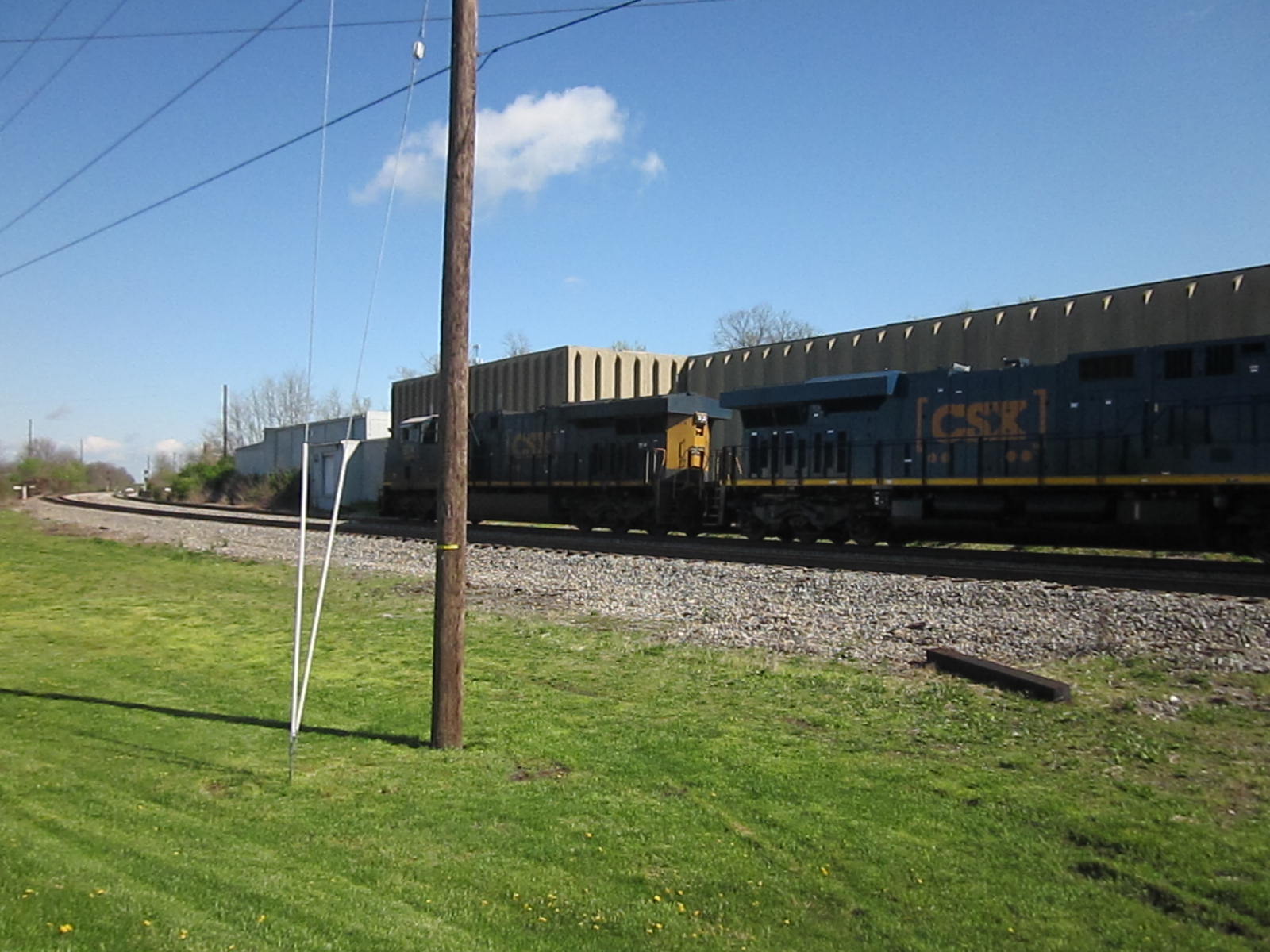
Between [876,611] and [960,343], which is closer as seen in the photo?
[876,611]

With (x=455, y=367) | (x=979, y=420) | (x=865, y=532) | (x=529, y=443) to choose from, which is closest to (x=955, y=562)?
(x=979, y=420)

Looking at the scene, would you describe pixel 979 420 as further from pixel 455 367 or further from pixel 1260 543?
pixel 455 367

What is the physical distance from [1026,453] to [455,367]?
15.2 m

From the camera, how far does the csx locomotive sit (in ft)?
53.4

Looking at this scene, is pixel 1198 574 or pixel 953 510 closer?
pixel 1198 574

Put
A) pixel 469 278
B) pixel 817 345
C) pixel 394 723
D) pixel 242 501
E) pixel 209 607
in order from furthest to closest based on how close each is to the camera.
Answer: pixel 242 501 → pixel 817 345 → pixel 209 607 → pixel 394 723 → pixel 469 278

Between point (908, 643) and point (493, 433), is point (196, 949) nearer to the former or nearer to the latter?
point (908, 643)

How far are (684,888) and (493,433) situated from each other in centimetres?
2938

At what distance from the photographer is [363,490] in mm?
53000

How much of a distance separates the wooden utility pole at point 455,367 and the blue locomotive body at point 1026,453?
46.3 ft

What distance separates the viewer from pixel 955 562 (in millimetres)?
17141

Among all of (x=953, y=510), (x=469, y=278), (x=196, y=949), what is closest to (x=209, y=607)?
(x=469, y=278)

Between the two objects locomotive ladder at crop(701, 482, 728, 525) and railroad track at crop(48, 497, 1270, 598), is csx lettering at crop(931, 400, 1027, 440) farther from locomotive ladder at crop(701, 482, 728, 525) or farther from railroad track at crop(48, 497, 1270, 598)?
locomotive ladder at crop(701, 482, 728, 525)

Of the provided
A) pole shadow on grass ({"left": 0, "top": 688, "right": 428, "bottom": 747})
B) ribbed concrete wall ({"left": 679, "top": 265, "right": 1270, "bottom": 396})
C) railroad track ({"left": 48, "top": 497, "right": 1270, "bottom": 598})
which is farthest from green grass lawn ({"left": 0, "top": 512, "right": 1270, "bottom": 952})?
ribbed concrete wall ({"left": 679, "top": 265, "right": 1270, "bottom": 396})
